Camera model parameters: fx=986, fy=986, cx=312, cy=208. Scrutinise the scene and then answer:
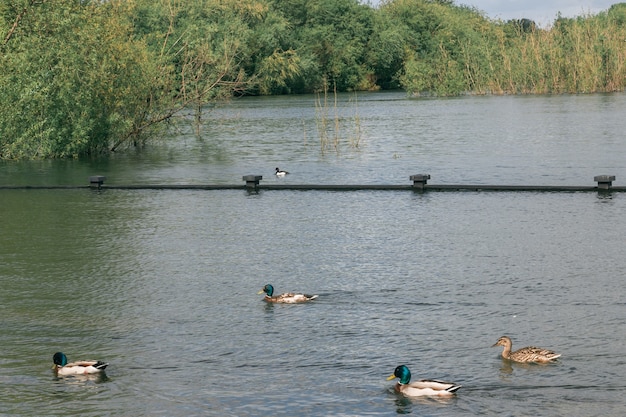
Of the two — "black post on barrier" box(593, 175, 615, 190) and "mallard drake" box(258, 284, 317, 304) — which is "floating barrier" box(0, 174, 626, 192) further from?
"mallard drake" box(258, 284, 317, 304)

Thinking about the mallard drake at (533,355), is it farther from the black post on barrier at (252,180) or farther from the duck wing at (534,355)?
the black post on barrier at (252,180)

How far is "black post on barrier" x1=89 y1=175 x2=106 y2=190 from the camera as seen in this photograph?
125 feet

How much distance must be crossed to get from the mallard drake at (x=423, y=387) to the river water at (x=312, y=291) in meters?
0.14

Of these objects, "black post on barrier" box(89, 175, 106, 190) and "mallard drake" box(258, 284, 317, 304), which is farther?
"black post on barrier" box(89, 175, 106, 190)

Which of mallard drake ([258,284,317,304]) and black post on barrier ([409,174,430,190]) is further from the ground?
black post on barrier ([409,174,430,190])

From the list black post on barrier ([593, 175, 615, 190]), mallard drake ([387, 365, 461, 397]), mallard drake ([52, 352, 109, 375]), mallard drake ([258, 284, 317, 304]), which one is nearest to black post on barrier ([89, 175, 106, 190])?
black post on barrier ([593, 175, 615, 190])

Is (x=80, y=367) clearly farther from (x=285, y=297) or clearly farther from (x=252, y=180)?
(x=252, y=180)

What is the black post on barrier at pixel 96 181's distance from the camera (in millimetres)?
38125

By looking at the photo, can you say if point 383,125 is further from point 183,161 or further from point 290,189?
point 290,189

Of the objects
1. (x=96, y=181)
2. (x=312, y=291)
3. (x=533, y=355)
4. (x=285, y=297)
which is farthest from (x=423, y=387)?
(x=96, y=181)

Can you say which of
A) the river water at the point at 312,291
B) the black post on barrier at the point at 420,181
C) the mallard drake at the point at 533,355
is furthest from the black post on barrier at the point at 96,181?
the mallard drake at the point at 533,355

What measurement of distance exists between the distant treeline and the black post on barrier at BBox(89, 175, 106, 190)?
8.27 meters

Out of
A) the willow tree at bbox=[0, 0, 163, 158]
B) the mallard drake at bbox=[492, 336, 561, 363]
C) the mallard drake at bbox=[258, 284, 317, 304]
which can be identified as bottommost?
the mallard drake at bbox=[492, 336, 561, 363]

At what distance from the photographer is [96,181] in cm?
3822
